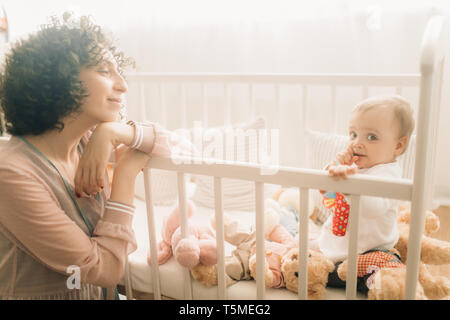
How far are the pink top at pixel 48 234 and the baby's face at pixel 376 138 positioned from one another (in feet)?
1.60

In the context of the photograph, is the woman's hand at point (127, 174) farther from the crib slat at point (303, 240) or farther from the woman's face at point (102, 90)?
the crib slat at point (303, 240)

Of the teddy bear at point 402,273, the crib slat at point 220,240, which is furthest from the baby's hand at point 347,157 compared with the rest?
the crib slat at point 220,240

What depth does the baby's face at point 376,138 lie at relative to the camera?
3.42ft

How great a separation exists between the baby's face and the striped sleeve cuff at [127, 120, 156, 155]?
18.9 inches

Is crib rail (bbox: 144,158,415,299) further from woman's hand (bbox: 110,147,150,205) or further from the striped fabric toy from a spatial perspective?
the striped fabric toy

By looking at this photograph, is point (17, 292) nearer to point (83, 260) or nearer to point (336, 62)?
point (83, 260)

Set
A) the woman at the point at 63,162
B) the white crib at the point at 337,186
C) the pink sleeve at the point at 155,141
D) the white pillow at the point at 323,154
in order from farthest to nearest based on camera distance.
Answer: the white pillow at the point at 323,154 < the pink sleeve at the point at 155,141 < the woman at the point at 63,162 < the white crib at the point at 337,186

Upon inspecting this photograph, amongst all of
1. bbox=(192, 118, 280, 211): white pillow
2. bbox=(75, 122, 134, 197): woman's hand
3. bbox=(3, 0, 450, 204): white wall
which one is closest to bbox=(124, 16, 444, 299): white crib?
bbox=(75, 122, 134, 197): woman's hand

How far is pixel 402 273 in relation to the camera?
87 cm

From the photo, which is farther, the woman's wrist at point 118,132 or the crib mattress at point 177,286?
the crib mattress at point 177,286

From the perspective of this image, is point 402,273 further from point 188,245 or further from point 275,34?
point 275,34

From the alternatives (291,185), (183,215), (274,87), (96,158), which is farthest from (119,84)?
(274,87)

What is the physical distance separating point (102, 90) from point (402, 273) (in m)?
0.68

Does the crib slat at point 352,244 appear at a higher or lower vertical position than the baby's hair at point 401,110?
lower
